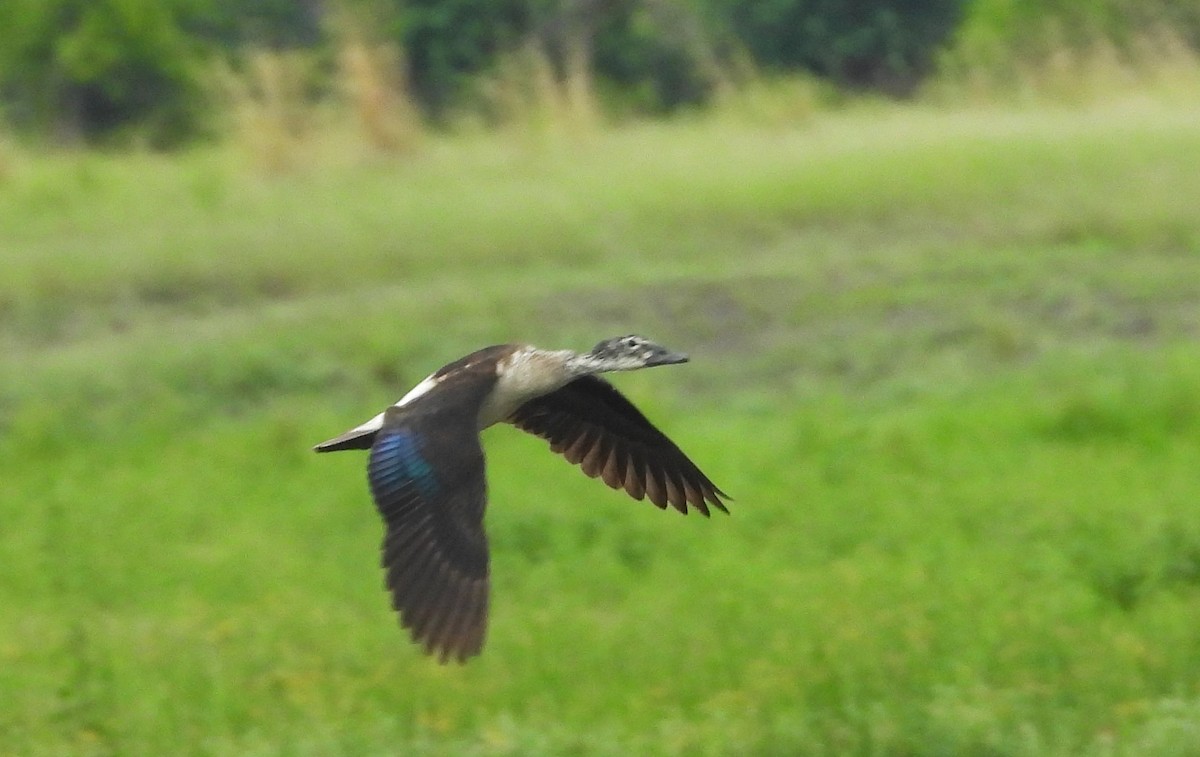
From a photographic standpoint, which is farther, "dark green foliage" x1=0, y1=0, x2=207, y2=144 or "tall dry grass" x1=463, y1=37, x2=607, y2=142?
"dark green foliage" x1=0, y1=0, x2=207, y2=144

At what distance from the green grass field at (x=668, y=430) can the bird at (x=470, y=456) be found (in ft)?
2.46

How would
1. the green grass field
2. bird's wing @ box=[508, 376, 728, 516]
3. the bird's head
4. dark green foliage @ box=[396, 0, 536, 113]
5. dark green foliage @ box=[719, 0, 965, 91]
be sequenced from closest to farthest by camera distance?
1. the bird's head
2. bird's wing @ box=[508, 376, 728, 516]
3. the green grass field
4. dark green foliage @ box=[719, 0, 965, 91]
5. dark green foliage @ box=[396, 0, 536, 113]

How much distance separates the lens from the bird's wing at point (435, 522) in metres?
4.45

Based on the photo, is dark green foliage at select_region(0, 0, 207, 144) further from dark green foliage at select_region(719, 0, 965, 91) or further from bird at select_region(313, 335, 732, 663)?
bird at select_region(313, 335, 732, 663)

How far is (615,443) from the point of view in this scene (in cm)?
579

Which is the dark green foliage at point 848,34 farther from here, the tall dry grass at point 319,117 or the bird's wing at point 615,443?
the bird's wing at point 615,443

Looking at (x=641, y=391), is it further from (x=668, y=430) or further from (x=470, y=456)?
(x=470, y=456)

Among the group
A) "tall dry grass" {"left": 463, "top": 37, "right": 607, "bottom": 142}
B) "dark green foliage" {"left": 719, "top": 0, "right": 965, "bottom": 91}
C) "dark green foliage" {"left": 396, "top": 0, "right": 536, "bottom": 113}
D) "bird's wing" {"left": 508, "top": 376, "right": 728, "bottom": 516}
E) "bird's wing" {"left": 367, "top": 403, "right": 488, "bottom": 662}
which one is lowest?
"dark green foliage" {"left": 719, "top": 0, "right": 965, "bottom": 91}

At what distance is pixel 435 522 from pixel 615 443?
1169mm

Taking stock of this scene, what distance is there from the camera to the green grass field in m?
6.57

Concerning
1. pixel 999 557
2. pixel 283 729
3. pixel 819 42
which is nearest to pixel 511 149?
pixel 819 42

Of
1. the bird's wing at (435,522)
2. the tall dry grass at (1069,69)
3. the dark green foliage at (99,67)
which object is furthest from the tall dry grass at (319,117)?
the bird's wing at (435,522)

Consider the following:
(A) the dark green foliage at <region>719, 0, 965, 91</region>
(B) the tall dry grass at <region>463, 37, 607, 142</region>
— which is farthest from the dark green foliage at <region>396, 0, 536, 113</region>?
(B) the tall dry grass at <region>463, 37, 607, 142</region>

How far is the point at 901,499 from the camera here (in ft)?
29.5
